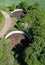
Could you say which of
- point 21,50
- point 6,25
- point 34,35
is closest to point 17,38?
point 21,50

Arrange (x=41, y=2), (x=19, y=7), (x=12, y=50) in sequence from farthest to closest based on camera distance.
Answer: (x=41, y=2) < (x=19, y=7) < (x=12, y=50)

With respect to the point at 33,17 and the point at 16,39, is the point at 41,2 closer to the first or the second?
the point at 33,17

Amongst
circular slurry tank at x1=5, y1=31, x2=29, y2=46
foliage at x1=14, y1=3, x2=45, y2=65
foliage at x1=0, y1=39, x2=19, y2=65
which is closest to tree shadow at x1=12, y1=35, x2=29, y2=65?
circular slurry tank at x1=5, y1=31, x2=29, y2=46

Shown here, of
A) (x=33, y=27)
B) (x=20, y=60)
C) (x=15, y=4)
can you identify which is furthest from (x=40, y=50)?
(x=15, y=4)

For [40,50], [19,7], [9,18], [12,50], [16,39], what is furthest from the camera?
[19,7]

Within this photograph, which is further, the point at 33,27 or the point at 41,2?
the point at 41,2

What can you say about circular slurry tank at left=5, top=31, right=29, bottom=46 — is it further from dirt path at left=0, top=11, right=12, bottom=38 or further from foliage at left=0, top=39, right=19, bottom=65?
foliage at left=0, top=39, right=19, bottom=65

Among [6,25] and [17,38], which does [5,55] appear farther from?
[6,25]

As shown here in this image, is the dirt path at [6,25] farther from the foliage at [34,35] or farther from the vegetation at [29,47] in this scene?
the foliage at [34,35]
